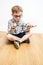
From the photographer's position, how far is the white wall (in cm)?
259

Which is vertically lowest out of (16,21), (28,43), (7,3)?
(28,43)

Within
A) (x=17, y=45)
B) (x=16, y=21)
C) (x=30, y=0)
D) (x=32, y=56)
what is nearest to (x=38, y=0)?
(x=30, y=0)

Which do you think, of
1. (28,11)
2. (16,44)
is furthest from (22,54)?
(28,11)

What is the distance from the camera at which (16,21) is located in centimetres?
203

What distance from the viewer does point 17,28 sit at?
6.66 feet

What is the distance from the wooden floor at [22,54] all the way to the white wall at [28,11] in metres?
0.68

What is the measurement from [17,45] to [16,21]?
381 mm

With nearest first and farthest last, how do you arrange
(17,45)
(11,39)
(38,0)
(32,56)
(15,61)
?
(15,61) < (32,56) < (17,45) < (11,39) < (38,0)

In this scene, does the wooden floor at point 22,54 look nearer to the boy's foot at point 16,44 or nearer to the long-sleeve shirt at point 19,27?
the boy's foot at point 16,44

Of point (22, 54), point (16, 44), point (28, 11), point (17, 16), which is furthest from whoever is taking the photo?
point (28, 11)

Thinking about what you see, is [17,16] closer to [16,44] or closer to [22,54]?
[16,44]

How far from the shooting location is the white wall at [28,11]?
2590 millimetres

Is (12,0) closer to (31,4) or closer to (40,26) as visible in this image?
(31,4)

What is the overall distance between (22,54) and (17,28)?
0.51 metres
